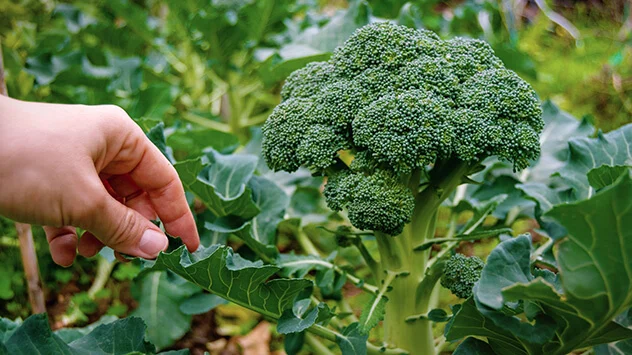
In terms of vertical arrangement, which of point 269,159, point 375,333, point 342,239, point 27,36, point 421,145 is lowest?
point 375,333

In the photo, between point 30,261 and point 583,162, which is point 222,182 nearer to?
point 30,261

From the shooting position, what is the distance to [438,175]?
1.04 meters

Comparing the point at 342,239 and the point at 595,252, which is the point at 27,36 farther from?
the point at 595,252

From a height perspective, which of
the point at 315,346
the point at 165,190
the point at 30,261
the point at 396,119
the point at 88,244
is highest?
the point at 396,119

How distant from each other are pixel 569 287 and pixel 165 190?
2.14 feet

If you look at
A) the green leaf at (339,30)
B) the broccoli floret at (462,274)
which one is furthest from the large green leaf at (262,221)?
the green leaf at (339,30)

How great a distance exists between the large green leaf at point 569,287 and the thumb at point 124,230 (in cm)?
50

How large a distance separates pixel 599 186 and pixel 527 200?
0.32m

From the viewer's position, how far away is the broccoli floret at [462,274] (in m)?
0.95

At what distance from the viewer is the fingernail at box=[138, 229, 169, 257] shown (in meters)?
0.86

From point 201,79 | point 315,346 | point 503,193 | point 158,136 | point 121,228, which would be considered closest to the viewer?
point 121,228

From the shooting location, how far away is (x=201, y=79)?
7.98 ft

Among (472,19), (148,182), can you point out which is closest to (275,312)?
(148,182)

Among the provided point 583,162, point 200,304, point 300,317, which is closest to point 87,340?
point 200,304
